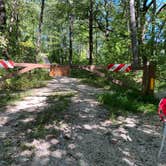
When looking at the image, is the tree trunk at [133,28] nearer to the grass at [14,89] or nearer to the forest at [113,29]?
the forest at [113,29]

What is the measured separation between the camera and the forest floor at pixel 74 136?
388 cm

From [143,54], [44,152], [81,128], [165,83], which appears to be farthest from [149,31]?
[44,152]

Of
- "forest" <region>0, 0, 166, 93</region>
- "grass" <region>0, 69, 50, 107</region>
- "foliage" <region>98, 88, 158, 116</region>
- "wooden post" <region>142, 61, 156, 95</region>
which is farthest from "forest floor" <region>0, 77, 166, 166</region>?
"forest" <region>0, 0, 166, 93</region>

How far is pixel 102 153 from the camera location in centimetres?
409

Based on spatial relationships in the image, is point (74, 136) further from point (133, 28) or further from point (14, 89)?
point (133, 28)

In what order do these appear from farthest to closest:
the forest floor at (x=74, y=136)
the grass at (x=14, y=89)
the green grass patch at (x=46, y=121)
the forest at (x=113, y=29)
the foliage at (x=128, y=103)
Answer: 1. the forest at (x=113, y=29)
2. the grass at (x=14, y=89)
3. the foliage at (x=128, y=103)
4. the green grass patch at (x=46, y=121)
5. the forest floor at (x=74, y=136)

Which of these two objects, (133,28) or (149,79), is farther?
(133,28)

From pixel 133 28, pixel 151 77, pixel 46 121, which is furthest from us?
pixel 133 28

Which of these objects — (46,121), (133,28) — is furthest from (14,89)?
(133,28)

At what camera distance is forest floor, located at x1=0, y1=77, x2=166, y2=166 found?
3885 mm

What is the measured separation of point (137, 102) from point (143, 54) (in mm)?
7637

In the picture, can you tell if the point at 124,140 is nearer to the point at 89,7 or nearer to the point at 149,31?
the point at 149,31

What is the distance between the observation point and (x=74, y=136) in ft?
15.3

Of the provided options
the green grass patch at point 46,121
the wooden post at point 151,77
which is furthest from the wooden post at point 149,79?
the green grass patch at point 46,121
